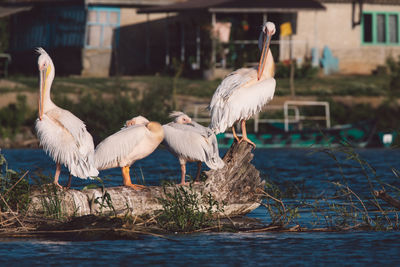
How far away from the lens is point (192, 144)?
485 inches

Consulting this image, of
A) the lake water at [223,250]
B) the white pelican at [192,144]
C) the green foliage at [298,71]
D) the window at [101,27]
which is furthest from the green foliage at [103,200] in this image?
the window at [101,27]

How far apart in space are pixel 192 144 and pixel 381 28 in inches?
1122

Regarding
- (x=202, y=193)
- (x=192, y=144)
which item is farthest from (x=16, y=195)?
(x=192, y=144)

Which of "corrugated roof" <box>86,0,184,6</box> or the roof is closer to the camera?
the roof

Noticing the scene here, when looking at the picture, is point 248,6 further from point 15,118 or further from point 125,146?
→ point 125,146

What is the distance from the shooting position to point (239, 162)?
1234cm

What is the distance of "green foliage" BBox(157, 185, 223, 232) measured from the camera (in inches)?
446

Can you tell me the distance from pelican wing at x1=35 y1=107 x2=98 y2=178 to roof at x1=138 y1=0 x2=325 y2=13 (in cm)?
2369

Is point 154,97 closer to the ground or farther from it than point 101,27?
closer to the ground

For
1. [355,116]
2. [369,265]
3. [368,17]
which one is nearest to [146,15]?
[368,17]

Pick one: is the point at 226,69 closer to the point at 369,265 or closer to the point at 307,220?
the point at 307,220

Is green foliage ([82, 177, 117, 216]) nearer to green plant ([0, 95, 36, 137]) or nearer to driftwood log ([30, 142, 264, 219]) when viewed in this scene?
driftwood log ([30, 142, 264, 219])

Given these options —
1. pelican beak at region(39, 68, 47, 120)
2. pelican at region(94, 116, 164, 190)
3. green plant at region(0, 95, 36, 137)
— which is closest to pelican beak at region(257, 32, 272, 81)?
pelican at region(94, 116, 164, 190)

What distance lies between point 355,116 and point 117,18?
14226 millimetres
